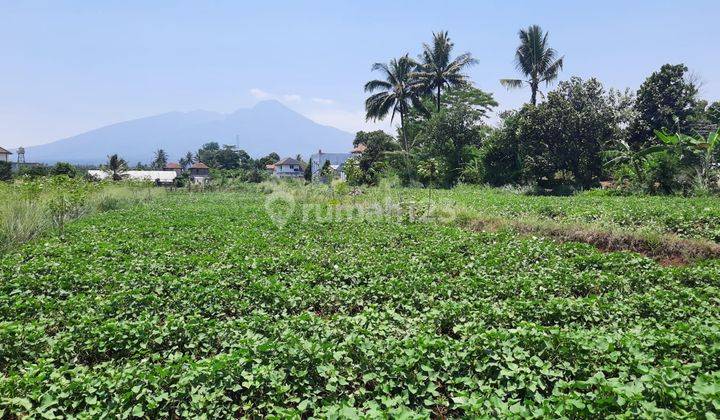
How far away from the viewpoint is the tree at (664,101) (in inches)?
1072

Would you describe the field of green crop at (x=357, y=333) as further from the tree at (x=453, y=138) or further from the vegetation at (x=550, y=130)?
the tree at (x=453, y=138)

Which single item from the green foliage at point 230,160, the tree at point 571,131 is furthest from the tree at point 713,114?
the green foliage at point 230,160

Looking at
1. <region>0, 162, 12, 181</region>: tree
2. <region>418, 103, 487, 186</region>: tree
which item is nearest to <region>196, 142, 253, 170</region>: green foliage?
<region>0, 162, 12, 181</region>: tree

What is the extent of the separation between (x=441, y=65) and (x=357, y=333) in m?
34.2

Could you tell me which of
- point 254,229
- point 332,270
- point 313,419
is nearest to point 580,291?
point 332,270

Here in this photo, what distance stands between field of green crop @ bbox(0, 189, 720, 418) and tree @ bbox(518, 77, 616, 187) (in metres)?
16.7

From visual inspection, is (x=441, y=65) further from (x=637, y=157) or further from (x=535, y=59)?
(x=637, y=157)

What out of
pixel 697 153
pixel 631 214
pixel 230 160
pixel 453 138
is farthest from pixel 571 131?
pixel 230 160

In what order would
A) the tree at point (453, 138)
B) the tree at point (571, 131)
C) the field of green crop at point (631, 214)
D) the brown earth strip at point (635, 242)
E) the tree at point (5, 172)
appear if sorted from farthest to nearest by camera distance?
the tree at point (5, 172), the tree at point (453, 138), the tree at point (571, 131), the field of green crop at point (631, 214), the brown earth strip at point (635, 242)

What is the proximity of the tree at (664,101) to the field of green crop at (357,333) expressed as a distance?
24616mm

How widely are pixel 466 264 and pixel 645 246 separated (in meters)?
4.77

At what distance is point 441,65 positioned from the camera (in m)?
35.2

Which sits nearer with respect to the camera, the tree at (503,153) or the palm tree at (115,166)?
the tree at (503,153)

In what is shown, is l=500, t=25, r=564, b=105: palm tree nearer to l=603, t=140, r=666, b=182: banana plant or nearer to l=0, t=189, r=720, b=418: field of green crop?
l=603, t=140, r=666, b=182: banana plant
